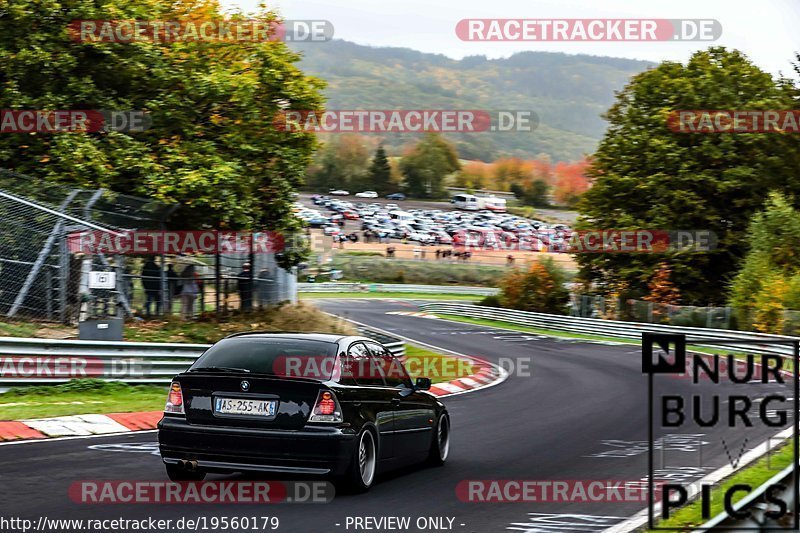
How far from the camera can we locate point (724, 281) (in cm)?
5225

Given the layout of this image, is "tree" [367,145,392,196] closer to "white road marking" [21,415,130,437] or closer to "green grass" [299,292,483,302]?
"green grass" [299,292,483,302]

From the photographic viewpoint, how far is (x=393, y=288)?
94.6m

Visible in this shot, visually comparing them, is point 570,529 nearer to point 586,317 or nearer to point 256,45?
point 256,45

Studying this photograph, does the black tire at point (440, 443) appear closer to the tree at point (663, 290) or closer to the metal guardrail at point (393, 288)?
the tree at point (663, 290)

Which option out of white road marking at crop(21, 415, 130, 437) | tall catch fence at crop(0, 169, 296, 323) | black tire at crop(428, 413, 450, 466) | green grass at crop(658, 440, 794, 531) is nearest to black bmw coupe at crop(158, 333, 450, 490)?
black tire at crop(428, 413, 450, 466)

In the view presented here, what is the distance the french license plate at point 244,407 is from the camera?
9062 millimetres

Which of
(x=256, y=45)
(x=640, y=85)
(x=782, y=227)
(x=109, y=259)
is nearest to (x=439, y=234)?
(x=640, y=85)

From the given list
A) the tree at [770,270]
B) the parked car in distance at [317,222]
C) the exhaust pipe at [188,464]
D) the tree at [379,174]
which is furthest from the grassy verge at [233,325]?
the tree at [379,174]

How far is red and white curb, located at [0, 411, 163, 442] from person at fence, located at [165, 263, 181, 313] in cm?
778

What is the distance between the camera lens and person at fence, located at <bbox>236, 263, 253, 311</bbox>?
26812 mm

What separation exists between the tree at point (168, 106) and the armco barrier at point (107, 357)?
6.09m

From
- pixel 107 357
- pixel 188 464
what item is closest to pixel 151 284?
pixel 107 357

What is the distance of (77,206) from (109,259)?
1209 millimetres

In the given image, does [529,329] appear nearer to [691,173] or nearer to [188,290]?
[691,173]
